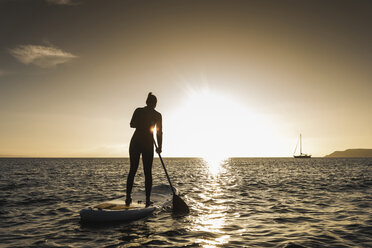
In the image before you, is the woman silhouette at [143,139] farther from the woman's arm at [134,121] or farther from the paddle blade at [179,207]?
the paddle blade at [179,207]

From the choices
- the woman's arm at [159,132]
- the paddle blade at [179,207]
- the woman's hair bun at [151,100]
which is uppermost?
the woman's hair bun at [151,100]

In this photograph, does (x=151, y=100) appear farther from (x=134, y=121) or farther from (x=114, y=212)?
(x=114, y=212)

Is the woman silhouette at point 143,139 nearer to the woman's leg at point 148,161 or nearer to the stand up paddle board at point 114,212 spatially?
the woman's leg at point 148,161

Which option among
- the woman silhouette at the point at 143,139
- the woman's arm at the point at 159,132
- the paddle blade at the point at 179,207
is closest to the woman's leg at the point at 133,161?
the woman silhouette at the point at 143,139

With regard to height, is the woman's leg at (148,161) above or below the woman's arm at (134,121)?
below

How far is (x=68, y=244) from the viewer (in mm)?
5348

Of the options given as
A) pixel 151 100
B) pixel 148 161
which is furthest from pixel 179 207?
pixel 151 100

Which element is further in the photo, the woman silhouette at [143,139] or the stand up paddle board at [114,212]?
the woman silhouette at [143,139]

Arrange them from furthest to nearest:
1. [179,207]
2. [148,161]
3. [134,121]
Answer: [179,207] < [148,161] < [134,121]

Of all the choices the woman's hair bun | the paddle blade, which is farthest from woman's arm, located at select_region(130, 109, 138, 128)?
Result: the paddle blade

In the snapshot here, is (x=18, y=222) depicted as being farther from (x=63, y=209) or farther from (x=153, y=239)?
(x=153, y=239)

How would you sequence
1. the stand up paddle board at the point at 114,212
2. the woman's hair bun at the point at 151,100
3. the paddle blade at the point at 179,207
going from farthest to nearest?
1. the paddle blade at the point at 179,207
2. the woman's hair bun at the point at 151,100
3. the stand up paddle board at the point at 114,212

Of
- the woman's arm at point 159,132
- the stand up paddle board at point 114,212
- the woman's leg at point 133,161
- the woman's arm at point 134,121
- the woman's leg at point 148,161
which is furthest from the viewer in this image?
the woman's arm at point 159,132

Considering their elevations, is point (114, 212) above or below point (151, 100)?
below
